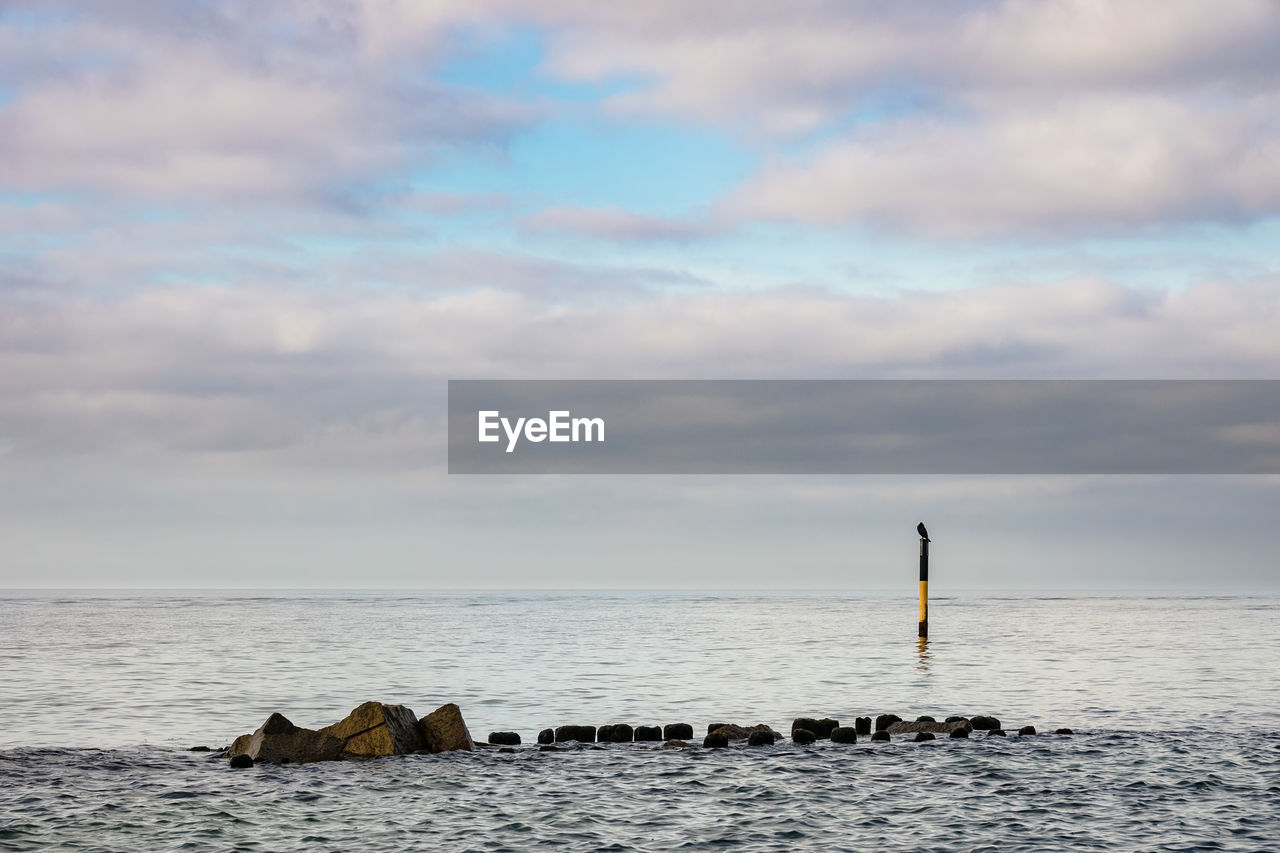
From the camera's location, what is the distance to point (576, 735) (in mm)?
33281

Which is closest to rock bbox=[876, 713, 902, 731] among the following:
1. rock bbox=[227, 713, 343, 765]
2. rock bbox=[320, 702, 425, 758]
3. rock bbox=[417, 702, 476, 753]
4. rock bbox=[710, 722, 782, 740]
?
rock bbox=[710, 722, 782, 740]

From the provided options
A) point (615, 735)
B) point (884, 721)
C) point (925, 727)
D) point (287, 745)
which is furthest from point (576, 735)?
point (925, 727)

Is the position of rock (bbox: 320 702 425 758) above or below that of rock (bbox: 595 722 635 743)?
above

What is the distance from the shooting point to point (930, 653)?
234ft

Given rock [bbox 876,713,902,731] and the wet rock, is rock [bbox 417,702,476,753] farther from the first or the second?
rock [bbox 876,713,902,731]

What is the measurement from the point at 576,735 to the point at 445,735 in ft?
12.8

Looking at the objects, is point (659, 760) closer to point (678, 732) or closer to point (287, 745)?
point (678, 732)

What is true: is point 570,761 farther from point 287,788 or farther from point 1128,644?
point 1128,644

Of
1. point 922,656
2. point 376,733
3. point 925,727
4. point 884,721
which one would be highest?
point 376,733

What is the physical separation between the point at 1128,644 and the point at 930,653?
1693 cm

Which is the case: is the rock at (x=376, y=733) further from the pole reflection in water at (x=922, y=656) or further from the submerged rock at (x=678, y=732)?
the pole reflection in water at (x=922, y=656)

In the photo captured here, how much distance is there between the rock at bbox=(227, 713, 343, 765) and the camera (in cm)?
2903

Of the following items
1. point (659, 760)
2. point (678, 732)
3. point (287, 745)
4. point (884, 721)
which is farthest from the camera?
point (884, 721)

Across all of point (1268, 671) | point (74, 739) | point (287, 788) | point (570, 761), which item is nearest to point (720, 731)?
point (570, 761)
